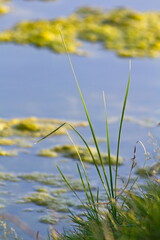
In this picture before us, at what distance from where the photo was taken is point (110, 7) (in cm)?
532

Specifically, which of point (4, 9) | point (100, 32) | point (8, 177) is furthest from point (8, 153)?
point (4, 9)

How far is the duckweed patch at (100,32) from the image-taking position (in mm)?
4621

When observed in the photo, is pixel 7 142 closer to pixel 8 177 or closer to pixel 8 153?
pixel 8 153

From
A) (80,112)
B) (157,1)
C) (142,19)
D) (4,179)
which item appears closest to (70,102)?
(80,112)

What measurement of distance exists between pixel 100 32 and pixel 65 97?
133cm

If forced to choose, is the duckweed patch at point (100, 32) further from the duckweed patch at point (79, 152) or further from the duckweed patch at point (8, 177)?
the duckweed patch at point (8, 177)

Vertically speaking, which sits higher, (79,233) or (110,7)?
(110,7)

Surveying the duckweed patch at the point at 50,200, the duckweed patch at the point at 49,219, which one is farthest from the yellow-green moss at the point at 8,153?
the duckweed patch at the point at 49,219

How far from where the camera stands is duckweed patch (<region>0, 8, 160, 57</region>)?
462 centimetres

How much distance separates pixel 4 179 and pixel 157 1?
9.27 feet

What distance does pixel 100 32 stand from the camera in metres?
4.96

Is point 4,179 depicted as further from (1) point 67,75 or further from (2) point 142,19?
(2) point 142,19

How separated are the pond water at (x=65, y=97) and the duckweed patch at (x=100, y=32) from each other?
126mm

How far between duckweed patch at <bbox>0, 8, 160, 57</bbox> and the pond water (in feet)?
0.41
